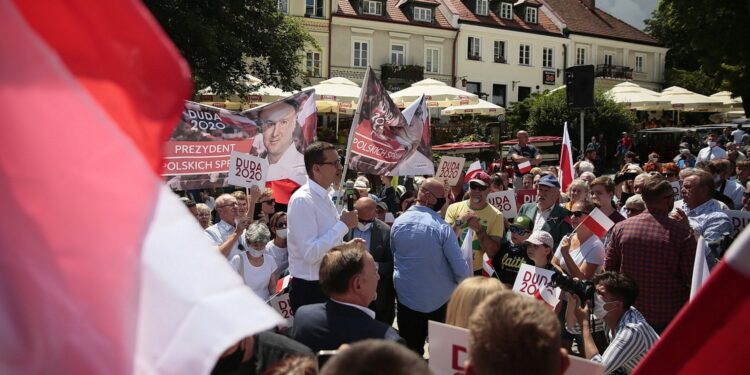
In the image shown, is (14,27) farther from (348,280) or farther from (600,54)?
(600,54)

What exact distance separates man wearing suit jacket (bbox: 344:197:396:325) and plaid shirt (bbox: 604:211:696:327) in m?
2.31

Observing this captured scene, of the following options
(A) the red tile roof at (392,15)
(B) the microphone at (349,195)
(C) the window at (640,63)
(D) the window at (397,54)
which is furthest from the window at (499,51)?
(B) the microphone at (349,195)

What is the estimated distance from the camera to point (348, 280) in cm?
370

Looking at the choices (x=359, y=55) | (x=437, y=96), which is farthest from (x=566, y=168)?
(x=359, y=55)

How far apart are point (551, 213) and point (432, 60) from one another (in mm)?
40809

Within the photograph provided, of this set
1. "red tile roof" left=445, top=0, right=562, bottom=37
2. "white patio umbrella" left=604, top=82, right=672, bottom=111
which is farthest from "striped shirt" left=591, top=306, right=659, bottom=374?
"red tile roof" left=445, top=0, right=562, bottom=37

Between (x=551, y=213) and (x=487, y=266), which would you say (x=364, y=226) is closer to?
(x=487, y=266)

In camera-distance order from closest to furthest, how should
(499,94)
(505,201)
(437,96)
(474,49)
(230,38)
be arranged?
(505,201) < (230,38) < (437,96) < (474,49) < (499,94)

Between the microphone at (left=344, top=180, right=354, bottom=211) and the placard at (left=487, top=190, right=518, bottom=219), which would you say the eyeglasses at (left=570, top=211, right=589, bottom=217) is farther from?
the microphone at (left=344, top=180, right=354, bottom=211)

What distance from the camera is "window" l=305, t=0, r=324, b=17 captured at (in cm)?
4297

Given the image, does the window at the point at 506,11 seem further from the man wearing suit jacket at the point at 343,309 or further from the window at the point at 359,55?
the man wearing suit jacket at the point at 343,309

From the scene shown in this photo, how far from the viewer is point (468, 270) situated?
5902 mm

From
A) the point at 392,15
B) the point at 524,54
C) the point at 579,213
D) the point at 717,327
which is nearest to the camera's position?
the point at 717,327

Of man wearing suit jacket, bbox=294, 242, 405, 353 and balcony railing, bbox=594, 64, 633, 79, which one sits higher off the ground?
balcony railing, bbox=594, 64, 633, 79
